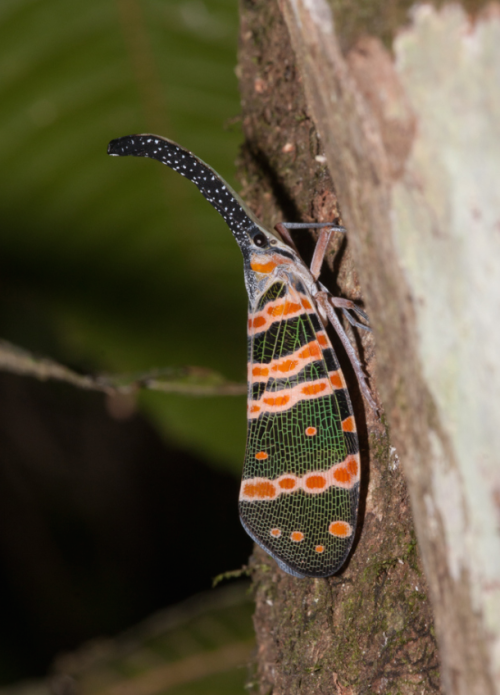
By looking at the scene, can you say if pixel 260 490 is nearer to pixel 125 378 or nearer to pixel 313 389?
pixel 313 389

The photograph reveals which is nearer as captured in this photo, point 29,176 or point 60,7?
point 60,7

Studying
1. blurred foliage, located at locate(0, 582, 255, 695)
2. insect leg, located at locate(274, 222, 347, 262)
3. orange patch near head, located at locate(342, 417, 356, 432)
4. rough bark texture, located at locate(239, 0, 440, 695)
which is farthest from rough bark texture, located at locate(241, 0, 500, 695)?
blurred foliage, located at locate(0, 582, 255, 695)

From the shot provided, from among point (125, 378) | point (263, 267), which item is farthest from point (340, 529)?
point (125, 378)

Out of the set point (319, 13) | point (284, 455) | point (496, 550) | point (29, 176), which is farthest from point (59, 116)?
point (496, 550)

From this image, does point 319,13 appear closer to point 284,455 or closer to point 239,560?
point 284,455

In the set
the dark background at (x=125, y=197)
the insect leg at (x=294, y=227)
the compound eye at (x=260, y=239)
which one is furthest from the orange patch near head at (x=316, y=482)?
the dark background at (x=125, y=197)

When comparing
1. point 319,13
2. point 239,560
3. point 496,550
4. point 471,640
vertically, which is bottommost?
point 239,560

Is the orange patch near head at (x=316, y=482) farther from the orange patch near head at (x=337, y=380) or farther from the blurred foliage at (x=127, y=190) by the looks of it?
the blurred foliage at (x=127, y=190)
